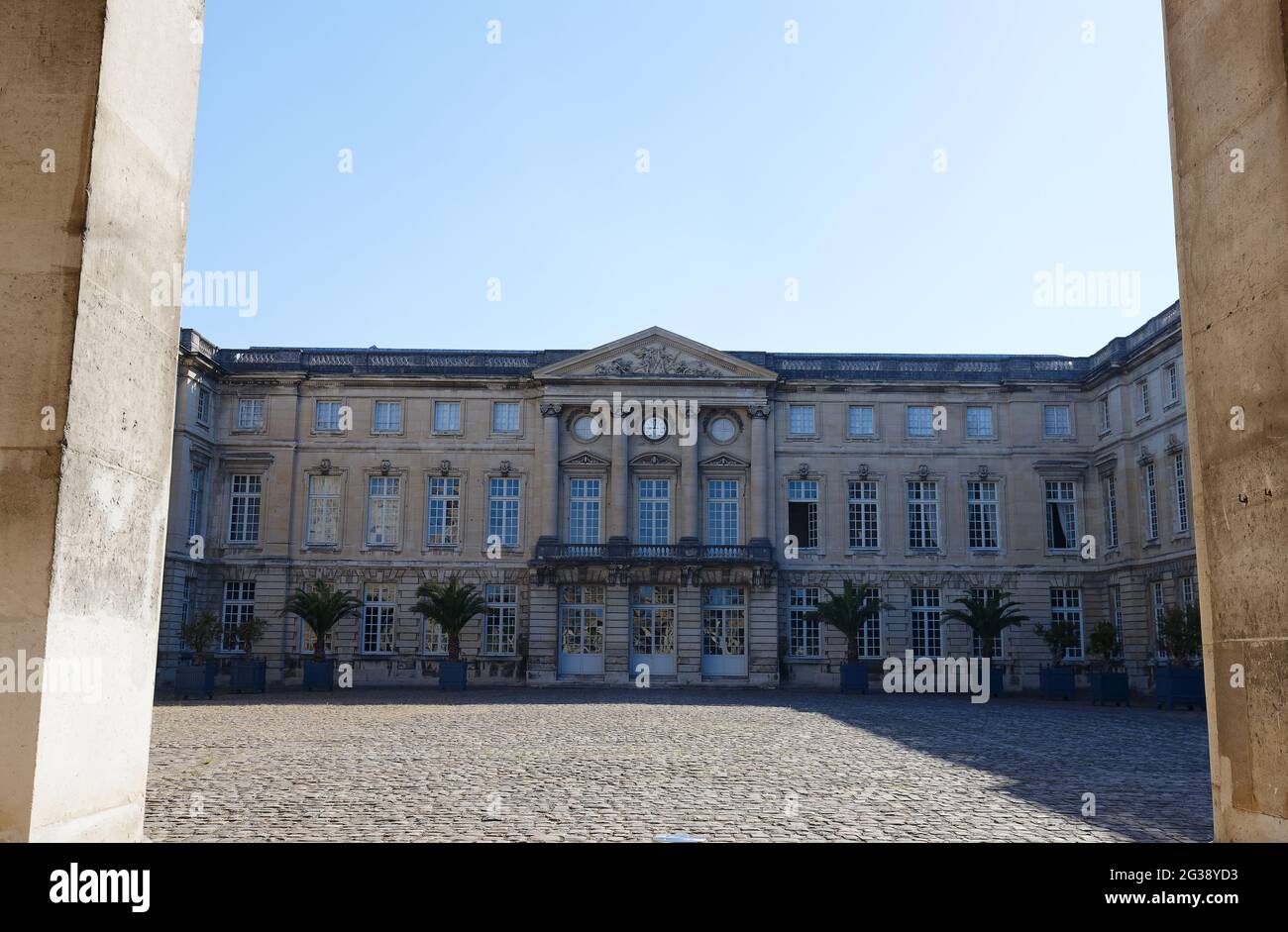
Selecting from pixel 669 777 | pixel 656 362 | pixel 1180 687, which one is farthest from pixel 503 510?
pixel 669 777

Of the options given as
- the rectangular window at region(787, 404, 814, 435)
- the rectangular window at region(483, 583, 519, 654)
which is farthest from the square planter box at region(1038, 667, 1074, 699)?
the rectangular window at region(483, 583, 519, 654)

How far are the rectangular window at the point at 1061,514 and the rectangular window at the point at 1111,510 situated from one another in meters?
1.38

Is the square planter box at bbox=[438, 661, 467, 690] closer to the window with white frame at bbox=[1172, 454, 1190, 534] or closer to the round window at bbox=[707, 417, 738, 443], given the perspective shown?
→ the round window at bbox=[707, 417, 738, 443]

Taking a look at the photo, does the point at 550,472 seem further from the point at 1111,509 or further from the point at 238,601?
the point at 1111,509

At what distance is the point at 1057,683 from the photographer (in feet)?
111

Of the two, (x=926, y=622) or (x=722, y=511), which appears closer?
(x=926, y=622)

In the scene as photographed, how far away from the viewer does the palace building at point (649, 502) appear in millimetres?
39562

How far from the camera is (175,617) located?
36.9 meters

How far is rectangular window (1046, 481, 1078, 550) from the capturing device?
40.2 meters

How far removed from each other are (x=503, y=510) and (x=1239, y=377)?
37430 mm

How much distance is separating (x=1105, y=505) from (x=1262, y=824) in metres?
37.5

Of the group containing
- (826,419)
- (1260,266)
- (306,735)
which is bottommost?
(306,735)
